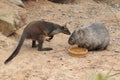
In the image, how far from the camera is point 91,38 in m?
5.28

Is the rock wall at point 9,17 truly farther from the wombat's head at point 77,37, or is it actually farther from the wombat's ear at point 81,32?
the wombat's ear at point 81,32

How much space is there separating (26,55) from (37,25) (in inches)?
29.9

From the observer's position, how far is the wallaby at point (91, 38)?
17.4 ft

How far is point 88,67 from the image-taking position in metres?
4.49

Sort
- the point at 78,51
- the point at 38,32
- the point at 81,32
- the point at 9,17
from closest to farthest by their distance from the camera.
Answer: the point at 78,51, the point at 38,32, the point at 81,32, the point at 9,17

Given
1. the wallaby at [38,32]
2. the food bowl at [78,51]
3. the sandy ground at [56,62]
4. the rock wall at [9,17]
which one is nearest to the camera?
the sandy ground at [56,62]

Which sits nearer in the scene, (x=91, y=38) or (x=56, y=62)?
(x=56, y=62)

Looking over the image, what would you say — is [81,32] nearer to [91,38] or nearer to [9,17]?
[91,38]

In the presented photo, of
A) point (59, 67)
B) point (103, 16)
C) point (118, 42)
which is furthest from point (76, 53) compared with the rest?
point (103, 16)

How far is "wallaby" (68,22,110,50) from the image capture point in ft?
17.4

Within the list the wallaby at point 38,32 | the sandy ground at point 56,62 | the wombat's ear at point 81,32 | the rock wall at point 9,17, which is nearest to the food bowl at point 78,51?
the sandy ground at point 56,62

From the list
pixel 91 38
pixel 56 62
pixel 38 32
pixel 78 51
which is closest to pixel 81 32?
pixel 91 38

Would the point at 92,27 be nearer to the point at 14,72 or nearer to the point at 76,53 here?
the point at 76,53

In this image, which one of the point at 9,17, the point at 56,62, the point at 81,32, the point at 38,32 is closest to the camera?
the point at 56,62
